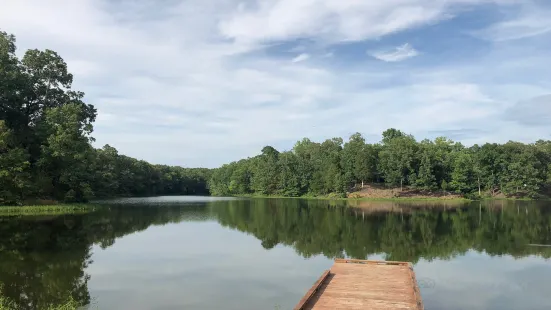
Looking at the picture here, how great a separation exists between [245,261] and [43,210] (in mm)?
31859

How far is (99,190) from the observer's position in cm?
8369

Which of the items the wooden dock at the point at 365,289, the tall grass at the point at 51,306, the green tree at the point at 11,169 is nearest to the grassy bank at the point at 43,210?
the green tree at the point at 11,169

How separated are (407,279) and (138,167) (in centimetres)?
10415

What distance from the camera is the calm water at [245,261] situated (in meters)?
12.6

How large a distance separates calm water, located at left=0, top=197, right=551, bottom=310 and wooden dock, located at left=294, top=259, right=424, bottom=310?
0.95 m

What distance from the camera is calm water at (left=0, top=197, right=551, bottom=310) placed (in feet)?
41.4

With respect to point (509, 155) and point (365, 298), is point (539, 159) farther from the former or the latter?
point (365, 298)

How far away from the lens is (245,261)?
1867cm

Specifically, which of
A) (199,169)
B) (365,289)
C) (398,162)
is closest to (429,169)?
(398,162)

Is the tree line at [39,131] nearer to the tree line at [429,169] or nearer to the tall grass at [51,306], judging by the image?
the tall grass at [51,306]

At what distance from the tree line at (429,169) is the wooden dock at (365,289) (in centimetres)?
6896

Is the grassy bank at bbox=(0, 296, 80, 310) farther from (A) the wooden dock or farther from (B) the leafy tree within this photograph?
(B) the leafy tree

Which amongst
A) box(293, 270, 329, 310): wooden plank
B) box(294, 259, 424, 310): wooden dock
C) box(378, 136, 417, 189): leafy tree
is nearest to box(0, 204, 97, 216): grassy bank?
box(294, 259, 424, 310): wooden dock

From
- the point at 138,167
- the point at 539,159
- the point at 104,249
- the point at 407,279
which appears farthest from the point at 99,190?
the point at 539,159
